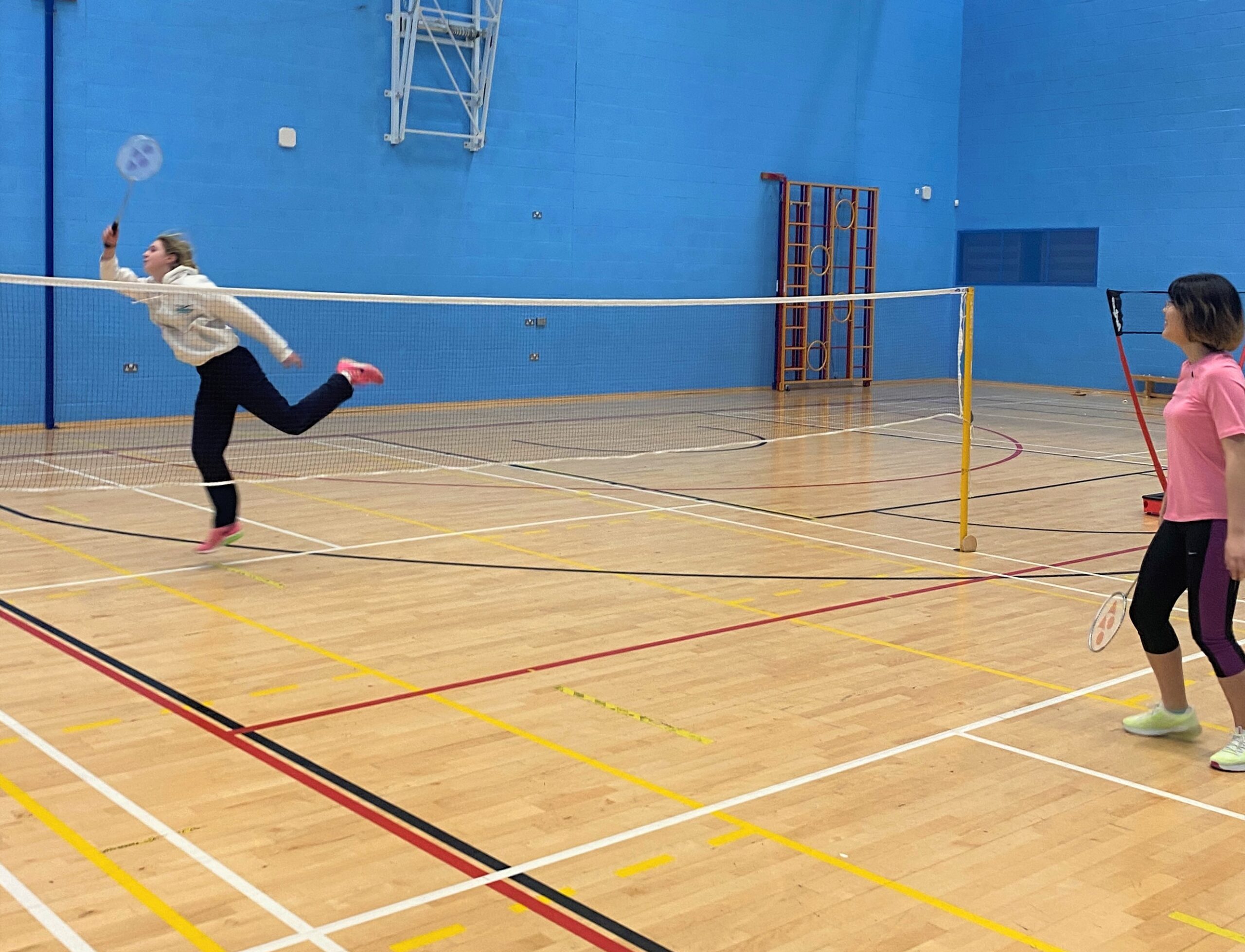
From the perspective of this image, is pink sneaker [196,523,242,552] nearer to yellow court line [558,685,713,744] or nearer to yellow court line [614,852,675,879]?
yellow court line [558,685,713,744]

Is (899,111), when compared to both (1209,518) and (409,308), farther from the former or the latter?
(1209,518)

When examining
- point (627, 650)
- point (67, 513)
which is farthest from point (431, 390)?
point (627, 650)

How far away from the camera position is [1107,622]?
465cm

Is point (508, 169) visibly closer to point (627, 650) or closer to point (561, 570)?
point (561, 570)

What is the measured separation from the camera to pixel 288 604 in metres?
5.93

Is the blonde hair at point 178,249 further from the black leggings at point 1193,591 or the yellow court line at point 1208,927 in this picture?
the yellow court line at point 1208,927

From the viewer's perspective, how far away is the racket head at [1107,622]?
4.58 metres

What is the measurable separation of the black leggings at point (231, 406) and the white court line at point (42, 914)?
370 centimetres

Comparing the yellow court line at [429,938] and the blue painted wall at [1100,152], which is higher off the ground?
the blue painted wall at [1100,152]

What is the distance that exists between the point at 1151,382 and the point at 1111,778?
15.7 m

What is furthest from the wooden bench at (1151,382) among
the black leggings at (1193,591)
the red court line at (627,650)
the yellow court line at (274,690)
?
the yellow court line at (274,690)

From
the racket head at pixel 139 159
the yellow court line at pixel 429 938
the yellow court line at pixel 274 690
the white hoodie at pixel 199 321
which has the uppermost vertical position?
the racket head at pixel 139 159

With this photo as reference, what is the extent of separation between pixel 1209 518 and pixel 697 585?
2.92m

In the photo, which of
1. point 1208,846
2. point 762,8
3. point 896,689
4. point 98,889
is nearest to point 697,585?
point 896,689
